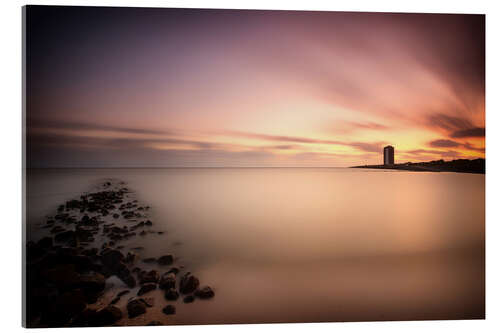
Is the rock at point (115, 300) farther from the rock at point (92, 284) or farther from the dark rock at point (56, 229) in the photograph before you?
the dark rock at point (56, 229)

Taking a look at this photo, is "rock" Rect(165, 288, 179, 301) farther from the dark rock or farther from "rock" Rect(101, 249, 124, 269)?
the dark rock

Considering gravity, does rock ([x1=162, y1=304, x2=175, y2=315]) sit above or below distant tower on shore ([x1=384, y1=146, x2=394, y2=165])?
below

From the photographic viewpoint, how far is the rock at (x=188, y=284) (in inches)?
80.2

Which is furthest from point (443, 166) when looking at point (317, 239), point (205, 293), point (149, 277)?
point (149, 277)

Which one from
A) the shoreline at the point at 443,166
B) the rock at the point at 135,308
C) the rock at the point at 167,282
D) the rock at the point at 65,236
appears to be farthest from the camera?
the shoreline at the point at 443,166

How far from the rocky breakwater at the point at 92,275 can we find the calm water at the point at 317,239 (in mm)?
101

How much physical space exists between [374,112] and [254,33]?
136 centimetres

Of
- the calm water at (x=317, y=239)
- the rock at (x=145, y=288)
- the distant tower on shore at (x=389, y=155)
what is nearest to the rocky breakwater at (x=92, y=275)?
the rock at (x=145, y=288)

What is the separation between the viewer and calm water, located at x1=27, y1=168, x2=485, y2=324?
2111 millimetres

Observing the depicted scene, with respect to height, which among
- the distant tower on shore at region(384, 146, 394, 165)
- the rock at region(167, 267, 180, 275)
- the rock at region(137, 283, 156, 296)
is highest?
the distant tower on shore at region(384, 146, 394, 165)

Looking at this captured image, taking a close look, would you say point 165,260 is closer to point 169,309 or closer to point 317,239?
point 169,309

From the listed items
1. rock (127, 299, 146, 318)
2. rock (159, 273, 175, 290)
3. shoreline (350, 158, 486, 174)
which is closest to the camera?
rock (127, 299, 146, 318)

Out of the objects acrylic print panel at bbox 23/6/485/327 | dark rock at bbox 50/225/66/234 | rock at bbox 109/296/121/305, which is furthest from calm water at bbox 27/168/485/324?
rock at bbox 109/296/121/305

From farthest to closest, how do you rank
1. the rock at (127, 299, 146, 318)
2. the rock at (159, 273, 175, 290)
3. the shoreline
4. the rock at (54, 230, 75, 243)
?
1. the shoreline
2. the rock at (54, 230, 75, 243)
3. the rock at (159, 273, 175, 290)
4. the rock at (127, 299, 146, 318)
